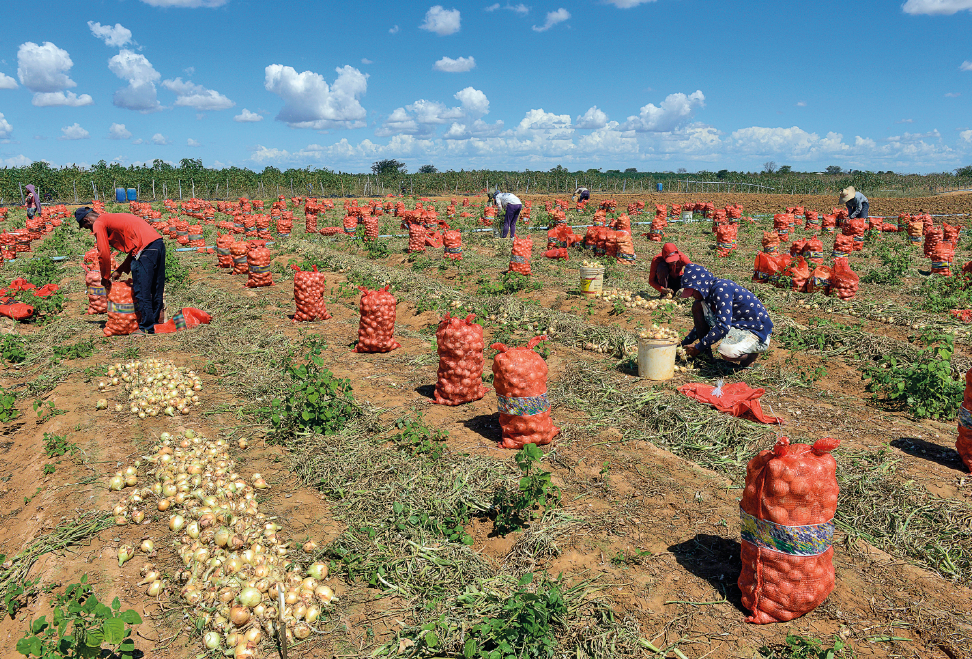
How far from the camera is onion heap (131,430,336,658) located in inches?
142

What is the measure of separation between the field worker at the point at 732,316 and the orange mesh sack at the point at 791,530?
442 centimetres

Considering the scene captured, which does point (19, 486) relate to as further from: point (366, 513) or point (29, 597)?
point (366, 513)

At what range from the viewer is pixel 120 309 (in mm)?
9539

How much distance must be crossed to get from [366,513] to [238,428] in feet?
7.77

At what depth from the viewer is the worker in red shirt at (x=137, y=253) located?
363 inches

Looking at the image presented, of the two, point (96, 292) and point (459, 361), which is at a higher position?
point (96, 292)

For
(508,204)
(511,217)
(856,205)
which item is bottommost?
(511,217)

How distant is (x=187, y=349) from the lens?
29.7ft

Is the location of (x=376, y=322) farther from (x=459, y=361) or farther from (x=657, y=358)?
(x=657, y=358)

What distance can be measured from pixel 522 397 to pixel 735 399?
2.74 meters

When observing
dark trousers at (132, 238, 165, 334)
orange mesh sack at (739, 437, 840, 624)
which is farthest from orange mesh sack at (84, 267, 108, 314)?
orange mesh sack at (739, 437, 840, 624)

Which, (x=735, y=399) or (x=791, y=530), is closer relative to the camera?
(x=791, y=530)

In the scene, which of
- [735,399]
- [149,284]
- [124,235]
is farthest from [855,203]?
[124,235]

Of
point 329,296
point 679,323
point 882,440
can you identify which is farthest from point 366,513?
point 329,296
